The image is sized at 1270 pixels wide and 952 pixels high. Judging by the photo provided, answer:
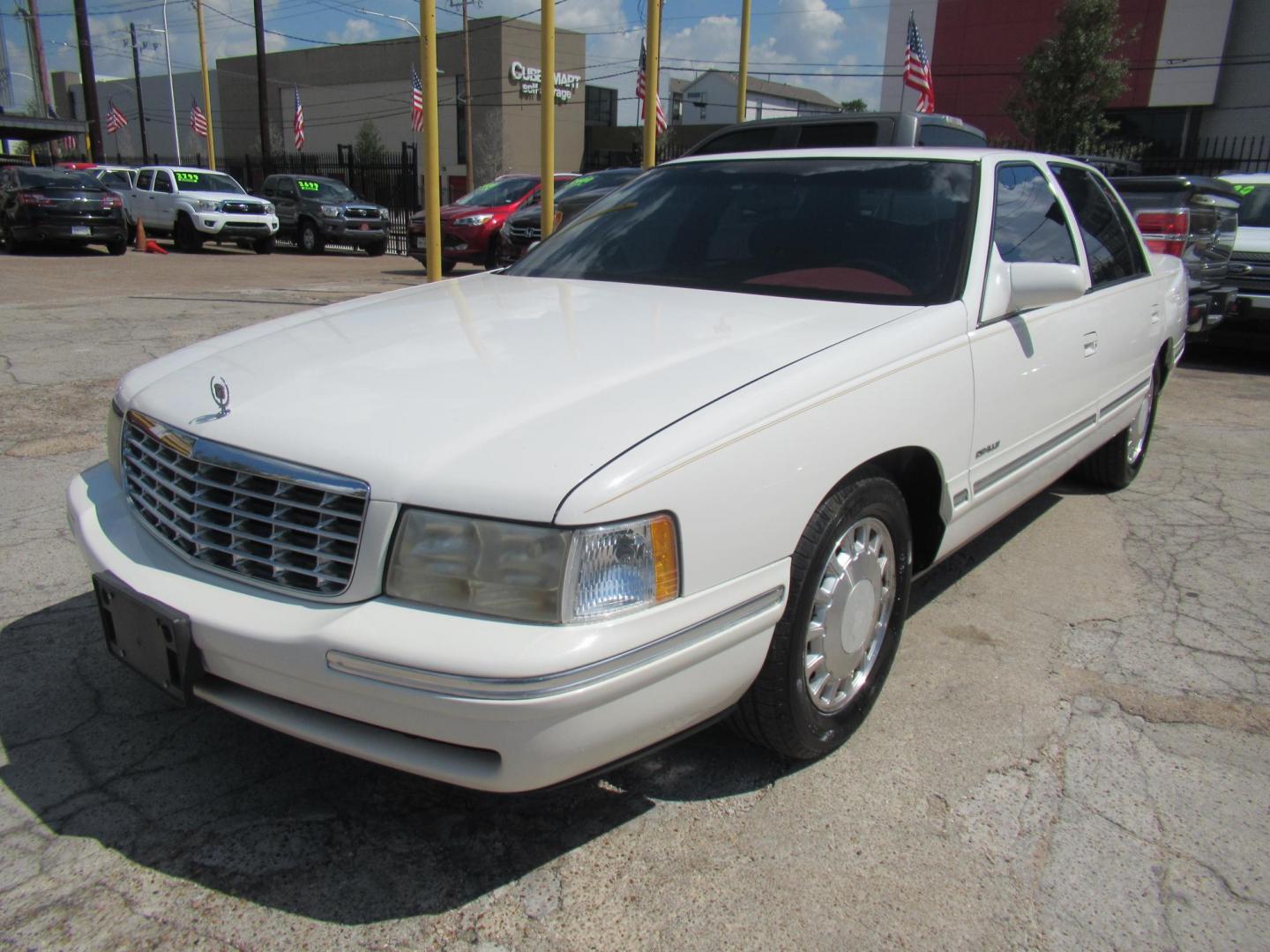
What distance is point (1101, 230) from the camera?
4.21m

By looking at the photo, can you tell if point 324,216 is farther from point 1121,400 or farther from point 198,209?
point 1121,400

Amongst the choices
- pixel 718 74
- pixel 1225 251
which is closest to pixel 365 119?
pixel 718 74

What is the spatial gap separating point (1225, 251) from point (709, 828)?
7699 mm

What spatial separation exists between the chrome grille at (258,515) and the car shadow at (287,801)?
1.74 feet

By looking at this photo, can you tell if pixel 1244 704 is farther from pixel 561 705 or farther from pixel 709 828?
pixel 561 705

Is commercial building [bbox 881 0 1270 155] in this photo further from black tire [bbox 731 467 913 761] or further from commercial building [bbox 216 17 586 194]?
black tire [bbox 731 467 913 761]

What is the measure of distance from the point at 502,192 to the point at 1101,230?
1315cm

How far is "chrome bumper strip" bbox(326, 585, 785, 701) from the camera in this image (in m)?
1.74

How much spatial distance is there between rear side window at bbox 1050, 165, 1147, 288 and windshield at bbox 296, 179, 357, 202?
19667mm

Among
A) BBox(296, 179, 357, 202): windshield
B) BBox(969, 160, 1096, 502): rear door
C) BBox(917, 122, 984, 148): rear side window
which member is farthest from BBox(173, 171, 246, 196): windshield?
BBox(969, 160, 1096, 502): rear door

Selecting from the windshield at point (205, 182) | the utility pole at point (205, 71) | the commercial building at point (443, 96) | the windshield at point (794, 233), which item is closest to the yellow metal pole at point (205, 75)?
the utility pole at point (205, 71)

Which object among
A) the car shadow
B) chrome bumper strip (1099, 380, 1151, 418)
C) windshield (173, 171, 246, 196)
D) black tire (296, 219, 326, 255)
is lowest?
black tire (296, 219, 326, 255)

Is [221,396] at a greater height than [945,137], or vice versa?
[945,137]

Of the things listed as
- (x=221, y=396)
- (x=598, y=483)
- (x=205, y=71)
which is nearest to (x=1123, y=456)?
(x=598, y=483)
